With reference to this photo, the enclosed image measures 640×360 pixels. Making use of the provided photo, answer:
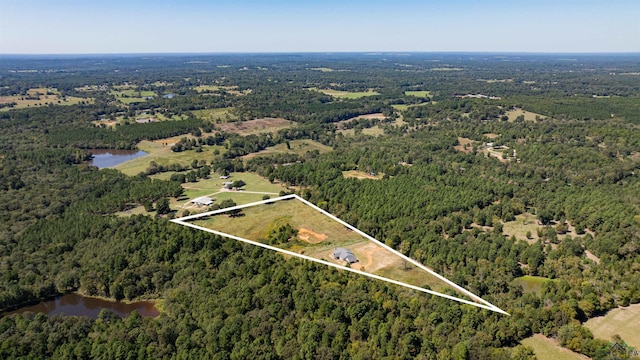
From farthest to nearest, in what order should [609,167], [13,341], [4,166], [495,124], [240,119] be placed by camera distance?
[240,119]
[495,124]
[4,166]
[609,167]
[13,341]

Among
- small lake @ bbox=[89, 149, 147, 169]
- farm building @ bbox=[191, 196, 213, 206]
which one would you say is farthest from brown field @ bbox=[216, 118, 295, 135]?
farm building @ bbox=[191, 196, 213, 206]

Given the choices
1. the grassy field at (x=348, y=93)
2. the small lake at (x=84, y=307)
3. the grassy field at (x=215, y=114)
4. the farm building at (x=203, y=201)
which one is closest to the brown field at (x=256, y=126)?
the grassy field at (x=215, y=114)

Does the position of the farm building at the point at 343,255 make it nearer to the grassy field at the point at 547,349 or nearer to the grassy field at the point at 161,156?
the grassy field at the point at 547,349

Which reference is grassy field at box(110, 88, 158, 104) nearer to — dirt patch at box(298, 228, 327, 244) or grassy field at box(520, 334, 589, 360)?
dirt patch at box(298, 228, 327, 244)

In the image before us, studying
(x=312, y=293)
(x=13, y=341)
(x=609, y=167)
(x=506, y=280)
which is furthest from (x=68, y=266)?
(x=609, y=167)

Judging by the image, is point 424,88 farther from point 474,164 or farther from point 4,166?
point 4,166

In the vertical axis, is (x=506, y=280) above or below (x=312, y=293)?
below

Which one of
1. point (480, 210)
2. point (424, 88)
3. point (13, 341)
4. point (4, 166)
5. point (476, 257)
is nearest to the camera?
point (13, 341)

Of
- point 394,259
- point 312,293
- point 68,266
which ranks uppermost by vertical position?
point 394,259
